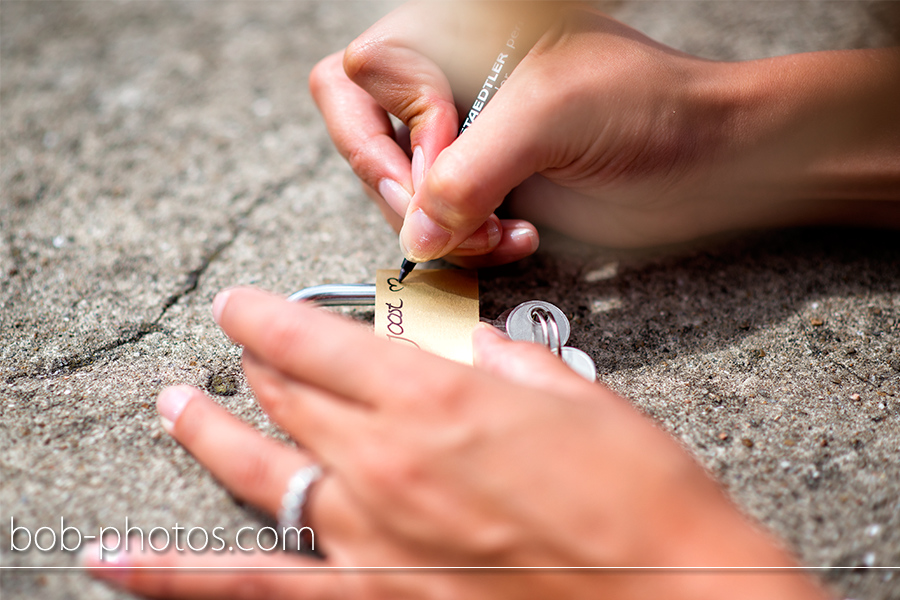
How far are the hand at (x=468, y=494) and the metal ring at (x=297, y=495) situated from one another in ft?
0.04

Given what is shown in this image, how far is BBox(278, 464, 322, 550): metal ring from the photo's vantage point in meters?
0.68

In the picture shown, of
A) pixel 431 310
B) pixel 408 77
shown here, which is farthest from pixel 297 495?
pixel 408 77

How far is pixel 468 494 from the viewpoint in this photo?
62 centimetres

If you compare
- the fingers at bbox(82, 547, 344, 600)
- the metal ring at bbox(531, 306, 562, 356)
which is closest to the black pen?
the metal ring at bbox(531, 306, 562, 356)

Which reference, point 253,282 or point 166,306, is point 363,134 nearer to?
point 253,282

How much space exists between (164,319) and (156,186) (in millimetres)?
418

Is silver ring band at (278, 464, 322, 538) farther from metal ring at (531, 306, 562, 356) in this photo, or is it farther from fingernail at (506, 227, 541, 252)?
fingernail at (506, 227, 541, 252)

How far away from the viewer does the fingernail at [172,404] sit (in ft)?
2.67

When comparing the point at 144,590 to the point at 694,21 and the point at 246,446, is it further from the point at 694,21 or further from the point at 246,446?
the point at 694,21

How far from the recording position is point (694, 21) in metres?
1.78

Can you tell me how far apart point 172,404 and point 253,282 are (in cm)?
41

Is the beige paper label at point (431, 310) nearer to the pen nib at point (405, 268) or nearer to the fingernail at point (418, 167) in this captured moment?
the pen nib at point (405, 268)

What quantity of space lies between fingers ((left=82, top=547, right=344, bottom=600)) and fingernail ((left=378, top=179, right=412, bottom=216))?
61 cm

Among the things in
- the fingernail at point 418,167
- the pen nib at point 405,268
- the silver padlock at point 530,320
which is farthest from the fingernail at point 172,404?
the fingernail at point 418,167
